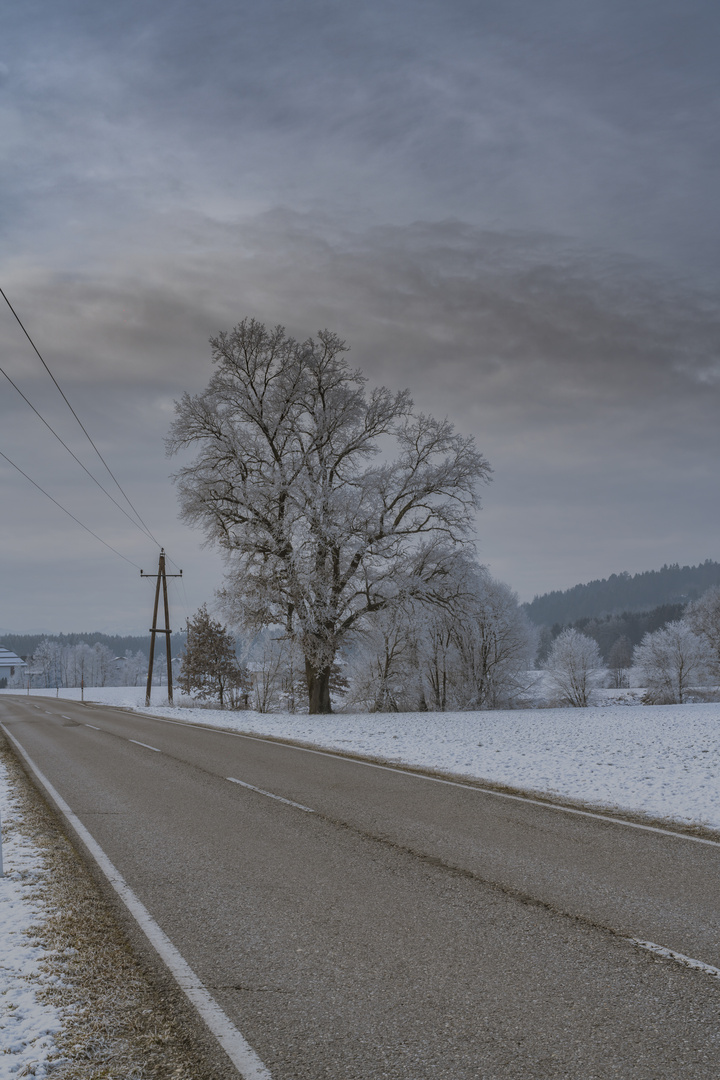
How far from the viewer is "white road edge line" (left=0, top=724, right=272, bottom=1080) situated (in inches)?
123

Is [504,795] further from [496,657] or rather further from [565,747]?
[496,657]

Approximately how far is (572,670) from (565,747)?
5394 centimetres

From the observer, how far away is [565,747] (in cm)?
1384

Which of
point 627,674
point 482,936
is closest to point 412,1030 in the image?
point 482,936

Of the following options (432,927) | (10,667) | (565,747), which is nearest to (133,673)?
(10,667)

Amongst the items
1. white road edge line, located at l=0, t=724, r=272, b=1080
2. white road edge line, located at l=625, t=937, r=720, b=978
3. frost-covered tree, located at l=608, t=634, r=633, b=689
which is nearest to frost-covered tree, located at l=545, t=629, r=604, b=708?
frost-covered tree, located at l=608, t=634, r=633, b=689

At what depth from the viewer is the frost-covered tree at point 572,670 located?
64.2 meters

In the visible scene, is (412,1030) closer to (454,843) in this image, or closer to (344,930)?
(344,930)

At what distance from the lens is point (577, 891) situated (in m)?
5.36

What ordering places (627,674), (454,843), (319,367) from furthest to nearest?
(627,674)
(319,367)
(454,843)

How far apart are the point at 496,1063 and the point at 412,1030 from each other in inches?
18.3

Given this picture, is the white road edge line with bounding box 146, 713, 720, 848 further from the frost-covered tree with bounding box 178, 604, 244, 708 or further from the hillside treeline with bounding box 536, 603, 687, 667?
the hillside treeline with bounding box 536, 603, 687, 667

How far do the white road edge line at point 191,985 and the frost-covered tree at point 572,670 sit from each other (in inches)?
2425

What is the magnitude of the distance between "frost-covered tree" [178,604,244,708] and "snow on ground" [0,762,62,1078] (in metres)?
52.3
